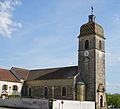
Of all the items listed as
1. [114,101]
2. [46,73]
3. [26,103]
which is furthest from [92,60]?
[114,101]

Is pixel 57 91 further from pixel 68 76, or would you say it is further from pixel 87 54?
pixel 87 54

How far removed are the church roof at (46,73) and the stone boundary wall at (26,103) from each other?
10.9 metres

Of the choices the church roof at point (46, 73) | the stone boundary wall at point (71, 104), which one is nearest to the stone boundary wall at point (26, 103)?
the stone boundary wall at point (71, 104)

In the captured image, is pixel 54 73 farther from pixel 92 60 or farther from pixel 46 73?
pixel 92 60

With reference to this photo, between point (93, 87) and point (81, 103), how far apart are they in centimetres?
530

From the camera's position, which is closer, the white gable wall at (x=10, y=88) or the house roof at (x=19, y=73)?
the white gable wall at (x=10, y=88)

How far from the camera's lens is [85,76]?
167ft

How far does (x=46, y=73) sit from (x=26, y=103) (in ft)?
51.2

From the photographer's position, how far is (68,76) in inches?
2031

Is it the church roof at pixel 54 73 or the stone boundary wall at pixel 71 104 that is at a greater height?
the church roof at pixel 54 73

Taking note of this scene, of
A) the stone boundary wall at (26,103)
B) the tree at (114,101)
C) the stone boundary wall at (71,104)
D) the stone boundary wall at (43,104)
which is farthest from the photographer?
the tree at (114,101)

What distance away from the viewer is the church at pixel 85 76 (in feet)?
164

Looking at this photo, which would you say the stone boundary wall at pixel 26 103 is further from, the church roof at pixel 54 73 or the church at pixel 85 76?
the church roof at pixel 54 73

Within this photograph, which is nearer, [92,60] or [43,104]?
[43,104]
